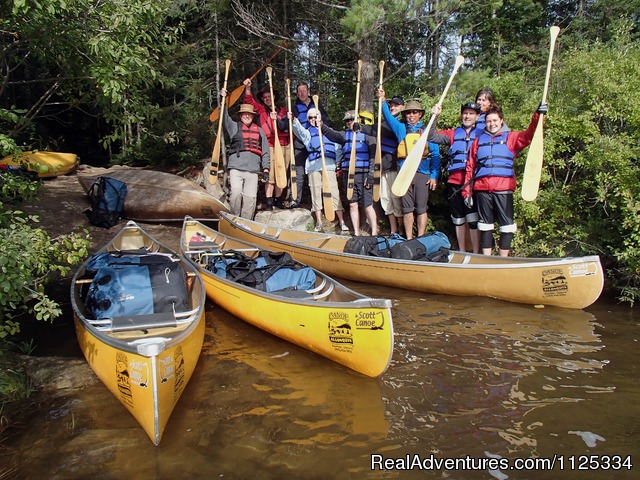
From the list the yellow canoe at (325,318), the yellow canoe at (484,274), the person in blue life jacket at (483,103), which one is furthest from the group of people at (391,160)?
the yellow canoe at (325,318)

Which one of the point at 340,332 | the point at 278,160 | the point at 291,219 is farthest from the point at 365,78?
the point at 340,332

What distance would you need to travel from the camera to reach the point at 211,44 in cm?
1168

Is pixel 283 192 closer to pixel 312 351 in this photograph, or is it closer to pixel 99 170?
pixel 312 351

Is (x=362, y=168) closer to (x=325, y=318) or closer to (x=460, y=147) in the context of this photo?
(x=460, y=147)

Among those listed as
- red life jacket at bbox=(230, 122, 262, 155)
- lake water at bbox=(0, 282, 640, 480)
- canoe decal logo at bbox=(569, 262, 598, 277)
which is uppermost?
red life jacket at bbox=(230, 122, 262, 155)

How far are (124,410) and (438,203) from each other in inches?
232

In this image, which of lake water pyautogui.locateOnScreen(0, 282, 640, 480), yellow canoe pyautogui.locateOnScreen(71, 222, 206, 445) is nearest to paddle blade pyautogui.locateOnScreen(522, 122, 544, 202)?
lake water pyautogui.locateOnScreen(0, 282, 640, 480)

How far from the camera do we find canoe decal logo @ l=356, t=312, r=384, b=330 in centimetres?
355

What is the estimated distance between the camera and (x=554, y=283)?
5207mm

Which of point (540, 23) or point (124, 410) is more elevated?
point (540, 23)

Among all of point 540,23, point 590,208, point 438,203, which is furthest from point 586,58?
point 540,23

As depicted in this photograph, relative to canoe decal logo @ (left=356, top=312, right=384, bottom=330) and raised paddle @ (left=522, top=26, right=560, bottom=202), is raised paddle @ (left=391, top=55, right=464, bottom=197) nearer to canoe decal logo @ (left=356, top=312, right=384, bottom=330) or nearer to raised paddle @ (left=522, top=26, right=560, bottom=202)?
raised paddle @ (left=522, top=26, right=560, bottom=202)

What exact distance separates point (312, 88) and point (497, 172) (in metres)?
7.90

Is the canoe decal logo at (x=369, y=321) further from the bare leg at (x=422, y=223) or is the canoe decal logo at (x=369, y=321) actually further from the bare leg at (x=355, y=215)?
the bare leg at (x=355, y=215)
